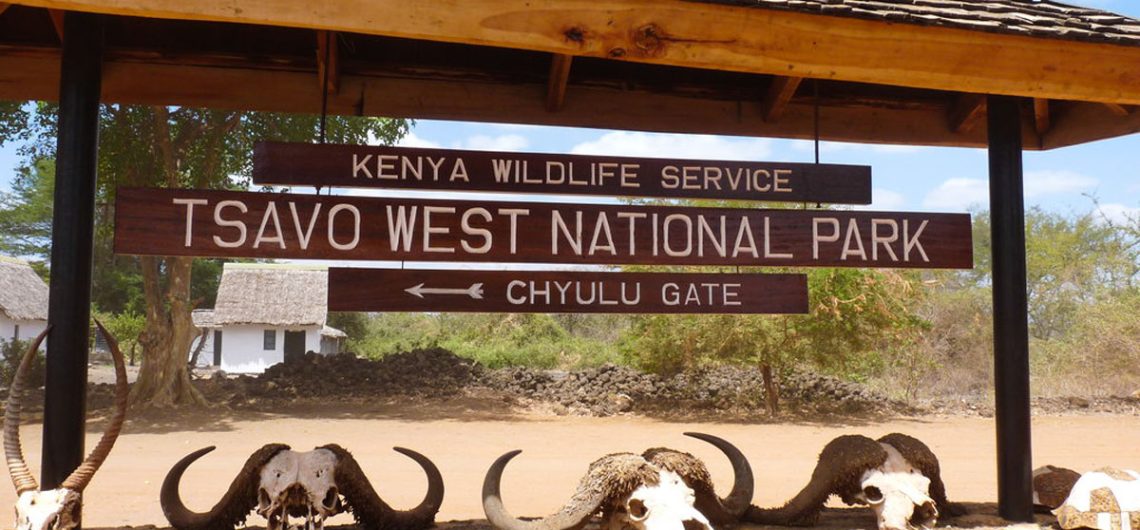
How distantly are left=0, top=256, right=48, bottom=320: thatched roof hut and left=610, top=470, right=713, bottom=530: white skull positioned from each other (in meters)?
33.8

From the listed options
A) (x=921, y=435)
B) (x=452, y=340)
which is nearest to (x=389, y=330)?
(x=452, y=340)

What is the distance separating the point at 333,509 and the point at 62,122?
8.04ft

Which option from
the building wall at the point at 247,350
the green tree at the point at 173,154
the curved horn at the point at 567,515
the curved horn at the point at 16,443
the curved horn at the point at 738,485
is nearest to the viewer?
the curved horn at the point at 16,443

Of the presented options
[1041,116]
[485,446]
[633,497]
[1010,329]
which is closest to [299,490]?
[633,497]

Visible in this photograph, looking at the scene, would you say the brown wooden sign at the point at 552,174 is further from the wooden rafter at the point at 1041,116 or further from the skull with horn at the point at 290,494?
the wooden rafter at the point at 1041,116

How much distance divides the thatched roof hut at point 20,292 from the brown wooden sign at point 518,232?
3223 centimetres

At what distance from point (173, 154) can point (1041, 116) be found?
17.0 meters

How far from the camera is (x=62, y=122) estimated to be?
417cm

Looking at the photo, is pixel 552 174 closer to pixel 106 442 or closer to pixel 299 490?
pixel 299 490

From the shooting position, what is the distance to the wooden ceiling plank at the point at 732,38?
375cm

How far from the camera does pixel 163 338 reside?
18.6 meters

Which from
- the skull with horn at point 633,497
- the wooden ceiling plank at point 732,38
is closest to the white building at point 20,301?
the wooden ceiling plank at point 732,38

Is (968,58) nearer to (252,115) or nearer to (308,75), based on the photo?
(308,75)

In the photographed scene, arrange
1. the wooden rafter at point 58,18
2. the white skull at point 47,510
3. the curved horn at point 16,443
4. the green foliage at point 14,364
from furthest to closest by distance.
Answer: the green foliage at point 14,364, the wooden rafter at point 58,18, the curved horn at point 16,443, the white skull at point 47,510
